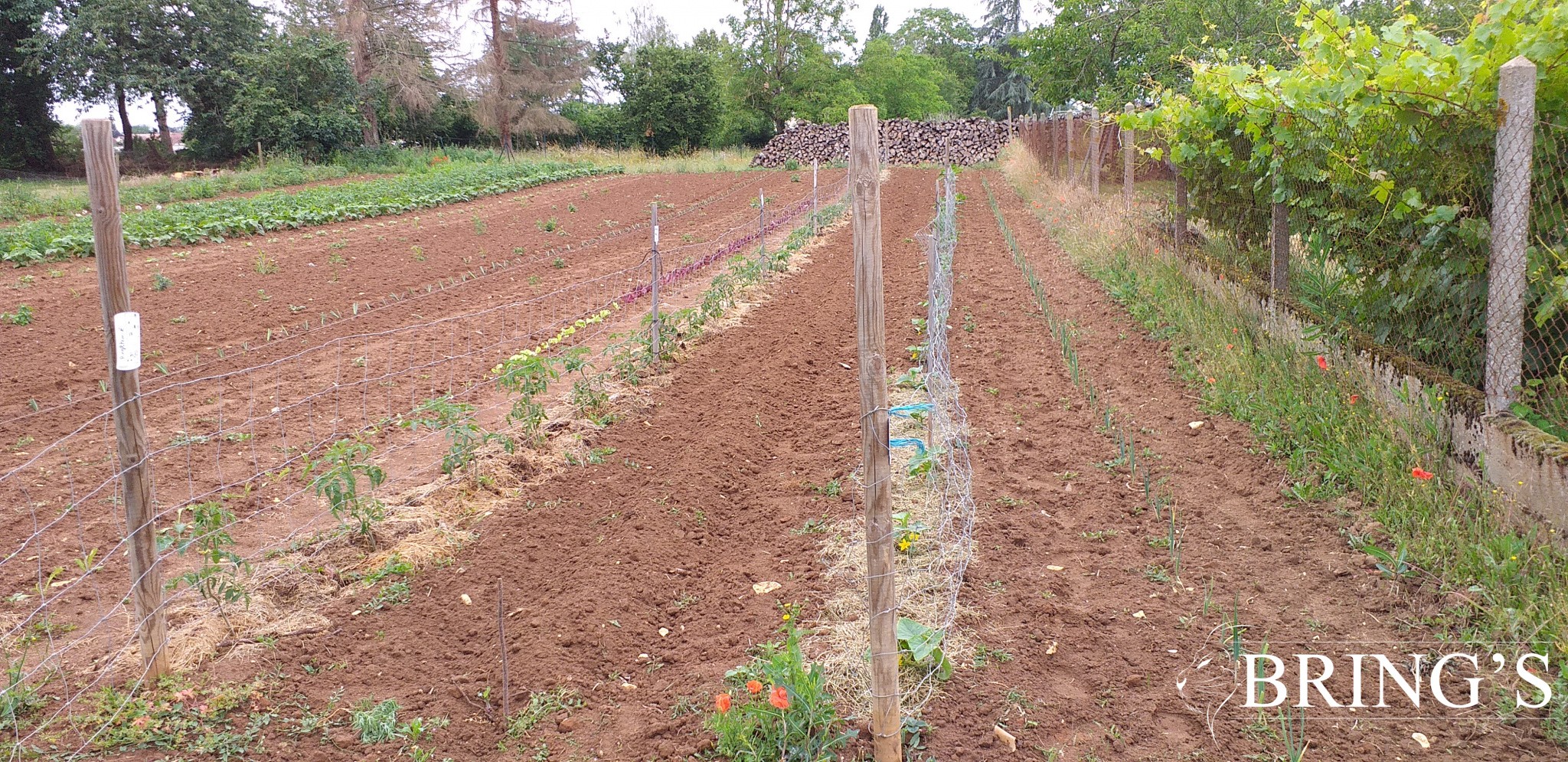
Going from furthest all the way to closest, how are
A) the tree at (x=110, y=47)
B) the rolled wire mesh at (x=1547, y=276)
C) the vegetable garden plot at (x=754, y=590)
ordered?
1. the tree at (x=110, y=47)
2. the rolled wire mesh at (x=1547, y=276)
3. the vegetable garden plot at (x=754, y=590)

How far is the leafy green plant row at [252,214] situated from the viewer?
512 inches

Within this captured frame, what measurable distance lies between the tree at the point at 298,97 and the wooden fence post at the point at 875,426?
3387 cm

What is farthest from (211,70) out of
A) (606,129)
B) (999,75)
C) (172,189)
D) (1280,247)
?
(999,75)

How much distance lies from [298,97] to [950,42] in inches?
2136

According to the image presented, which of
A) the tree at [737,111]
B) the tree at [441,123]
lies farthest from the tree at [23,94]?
the tree at [737,111]

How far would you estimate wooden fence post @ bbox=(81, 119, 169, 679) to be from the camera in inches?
132

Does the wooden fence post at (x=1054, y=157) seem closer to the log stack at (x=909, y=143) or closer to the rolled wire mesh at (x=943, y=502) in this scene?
the log stack at (x=909, y=143)

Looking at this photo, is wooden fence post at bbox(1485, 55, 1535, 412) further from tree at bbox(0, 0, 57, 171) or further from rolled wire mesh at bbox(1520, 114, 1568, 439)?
tree at bbox(0, 0, 57, 171)

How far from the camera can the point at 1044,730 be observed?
3191 mm

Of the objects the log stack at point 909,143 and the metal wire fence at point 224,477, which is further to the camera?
the log stack at point 909,143

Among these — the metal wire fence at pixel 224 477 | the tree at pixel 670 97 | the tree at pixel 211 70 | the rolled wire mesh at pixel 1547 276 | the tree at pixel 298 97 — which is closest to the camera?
the metal wire fence at pixel 224 477

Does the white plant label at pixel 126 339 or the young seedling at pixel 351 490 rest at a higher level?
the white plant label at pixel 126 339

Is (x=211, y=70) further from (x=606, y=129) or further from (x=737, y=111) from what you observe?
(x=737, y=111)

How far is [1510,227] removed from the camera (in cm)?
426
